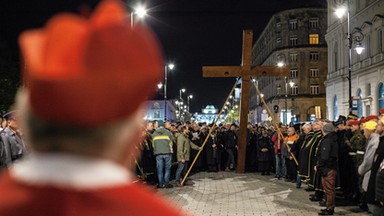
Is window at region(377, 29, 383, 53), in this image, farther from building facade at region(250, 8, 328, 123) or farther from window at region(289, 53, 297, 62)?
window at region(289, 53, 297, 62)

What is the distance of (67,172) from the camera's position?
1.27m

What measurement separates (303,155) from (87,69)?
13.2 meters

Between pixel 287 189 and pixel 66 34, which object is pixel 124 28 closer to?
pixel 66 34

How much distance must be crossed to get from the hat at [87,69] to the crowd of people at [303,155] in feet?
23.0

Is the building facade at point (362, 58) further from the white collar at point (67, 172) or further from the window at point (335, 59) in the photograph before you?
the white collar at point (67, 172)

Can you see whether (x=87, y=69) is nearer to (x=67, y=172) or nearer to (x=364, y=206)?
(x=67, y=172)

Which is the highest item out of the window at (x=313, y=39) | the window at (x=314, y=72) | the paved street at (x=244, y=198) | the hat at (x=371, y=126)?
the window at (x=313, y=39)

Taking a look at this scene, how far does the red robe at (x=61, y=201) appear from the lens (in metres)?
1.24

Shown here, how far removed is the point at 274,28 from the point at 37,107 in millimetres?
102833

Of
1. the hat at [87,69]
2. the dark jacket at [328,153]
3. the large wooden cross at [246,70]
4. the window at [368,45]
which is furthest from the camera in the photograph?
the window at [368,45]

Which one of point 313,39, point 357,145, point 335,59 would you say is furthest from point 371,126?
point 313,39

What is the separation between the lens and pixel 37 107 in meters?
1.26

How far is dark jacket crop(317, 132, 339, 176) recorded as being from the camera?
10.8 metres

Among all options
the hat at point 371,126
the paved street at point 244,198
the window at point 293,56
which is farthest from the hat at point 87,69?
the window at point 293,56
